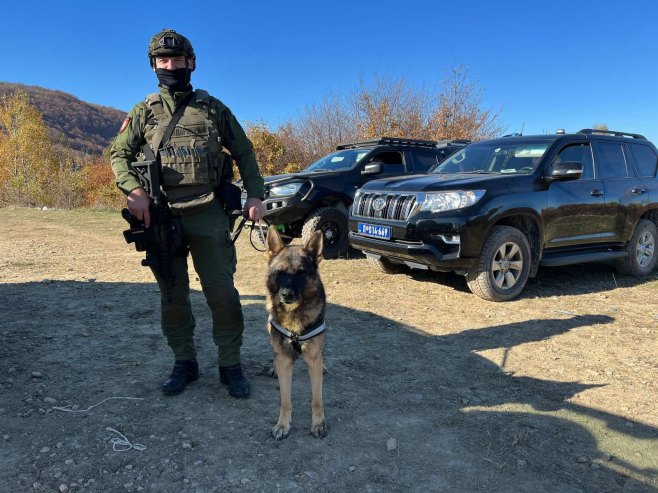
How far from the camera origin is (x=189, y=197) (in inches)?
112

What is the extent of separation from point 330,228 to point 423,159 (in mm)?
2506

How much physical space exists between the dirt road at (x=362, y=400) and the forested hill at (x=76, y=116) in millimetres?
76400

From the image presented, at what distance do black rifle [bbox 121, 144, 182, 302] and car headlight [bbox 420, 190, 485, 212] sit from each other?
9.93ft

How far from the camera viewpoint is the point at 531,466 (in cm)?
227

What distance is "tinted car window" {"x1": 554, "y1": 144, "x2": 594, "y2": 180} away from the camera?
568cm

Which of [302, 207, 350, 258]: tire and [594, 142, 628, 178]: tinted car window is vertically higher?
[594, 142, 628, 178]: tinted car window

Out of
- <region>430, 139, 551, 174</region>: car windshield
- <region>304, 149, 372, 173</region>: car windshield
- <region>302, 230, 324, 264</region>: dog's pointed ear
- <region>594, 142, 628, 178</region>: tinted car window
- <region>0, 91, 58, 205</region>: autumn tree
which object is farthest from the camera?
<region>0, 91, 58, 205</region>: autumn tree

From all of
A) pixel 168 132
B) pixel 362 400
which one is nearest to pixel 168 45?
pixel 168 132

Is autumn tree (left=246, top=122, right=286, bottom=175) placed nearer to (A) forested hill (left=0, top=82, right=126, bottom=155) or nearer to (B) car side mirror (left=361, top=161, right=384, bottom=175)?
(B) car side mirror (left=361, top=161, right=384, bottom=175)

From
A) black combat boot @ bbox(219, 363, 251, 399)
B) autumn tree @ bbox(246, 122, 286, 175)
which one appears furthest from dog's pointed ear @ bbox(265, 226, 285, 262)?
autumn tree @ bbox(246, 122, 286, 175)

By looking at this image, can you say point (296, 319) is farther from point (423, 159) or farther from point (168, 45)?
point (423, 159)

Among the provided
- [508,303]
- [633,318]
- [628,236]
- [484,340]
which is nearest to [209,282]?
[484,340]

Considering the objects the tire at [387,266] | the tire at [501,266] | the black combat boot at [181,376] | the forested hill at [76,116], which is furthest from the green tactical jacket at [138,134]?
the forested hill at [76,116]

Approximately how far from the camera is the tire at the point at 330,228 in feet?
22.9
